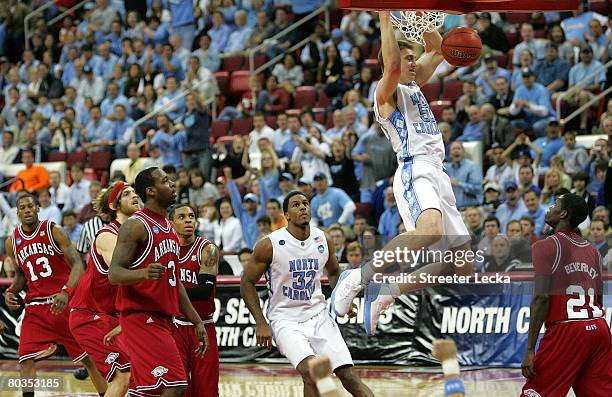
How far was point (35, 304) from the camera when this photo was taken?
10.1 metres

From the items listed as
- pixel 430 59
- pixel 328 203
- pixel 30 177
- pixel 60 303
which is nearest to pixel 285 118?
pixel 328 203

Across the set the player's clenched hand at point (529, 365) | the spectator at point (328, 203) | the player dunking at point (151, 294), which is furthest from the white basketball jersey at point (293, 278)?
the spectator at point (328, 203)

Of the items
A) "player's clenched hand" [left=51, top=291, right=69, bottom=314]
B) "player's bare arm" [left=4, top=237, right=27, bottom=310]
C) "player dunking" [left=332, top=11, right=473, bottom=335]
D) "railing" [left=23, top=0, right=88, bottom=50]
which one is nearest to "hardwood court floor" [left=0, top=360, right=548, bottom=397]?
"player's bare arm" [left=4, top=237, right=27, bottom=310]

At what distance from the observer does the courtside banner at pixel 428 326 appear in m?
11.8

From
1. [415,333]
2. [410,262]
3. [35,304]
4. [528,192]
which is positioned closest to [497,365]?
[415,333]

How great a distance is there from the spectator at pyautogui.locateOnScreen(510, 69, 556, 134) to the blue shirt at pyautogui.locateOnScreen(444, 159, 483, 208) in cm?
157

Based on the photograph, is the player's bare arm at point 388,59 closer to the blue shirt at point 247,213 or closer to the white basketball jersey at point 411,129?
the white basketball jersey at point 411,129

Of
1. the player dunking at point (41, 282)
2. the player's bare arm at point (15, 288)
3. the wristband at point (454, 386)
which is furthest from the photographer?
the player's bare arm at point (15, 288)

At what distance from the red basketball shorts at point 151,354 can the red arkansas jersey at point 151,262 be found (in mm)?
82

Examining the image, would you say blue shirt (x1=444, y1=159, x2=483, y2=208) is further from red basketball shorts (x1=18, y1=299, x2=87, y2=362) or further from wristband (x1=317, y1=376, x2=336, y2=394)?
wristband (x1=317, y1=376, x2=336, y2=394)

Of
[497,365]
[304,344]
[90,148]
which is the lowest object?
[497,365]

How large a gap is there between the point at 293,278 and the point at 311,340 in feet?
1.65

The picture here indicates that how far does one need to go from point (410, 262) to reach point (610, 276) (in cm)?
401

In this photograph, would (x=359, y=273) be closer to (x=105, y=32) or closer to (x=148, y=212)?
(x=148, y=212)
